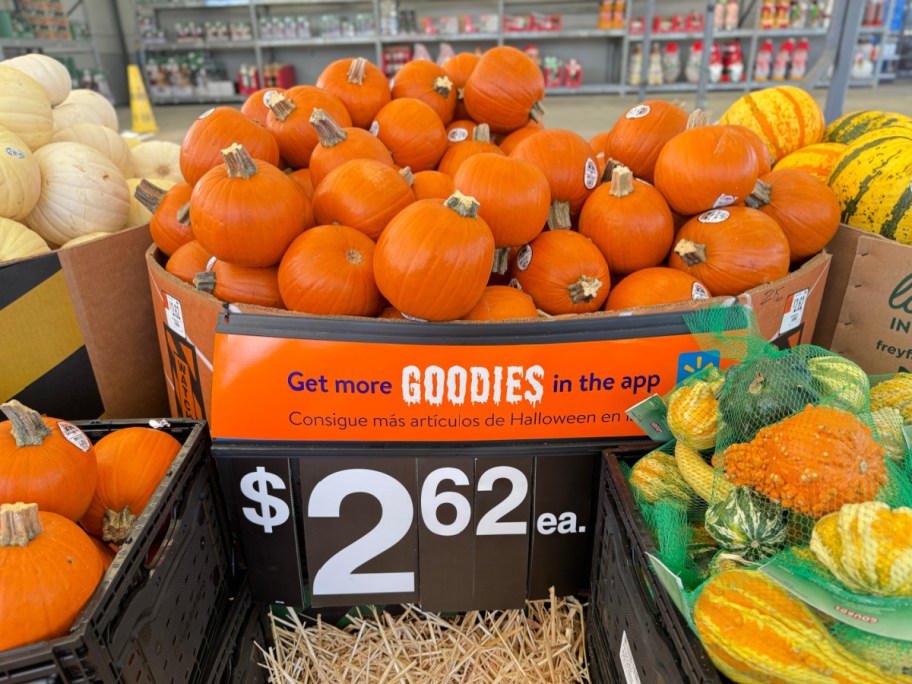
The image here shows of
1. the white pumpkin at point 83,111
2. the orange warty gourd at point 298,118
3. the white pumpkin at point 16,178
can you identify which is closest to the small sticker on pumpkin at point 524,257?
the orange warty gourd at point 298,118

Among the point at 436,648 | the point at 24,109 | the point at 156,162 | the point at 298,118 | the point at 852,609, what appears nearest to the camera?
the point at 852,609

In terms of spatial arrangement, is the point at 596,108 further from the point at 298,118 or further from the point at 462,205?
the point at 462,205

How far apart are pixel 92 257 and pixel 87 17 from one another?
29.2 feet

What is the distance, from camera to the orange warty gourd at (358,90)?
1.54 m

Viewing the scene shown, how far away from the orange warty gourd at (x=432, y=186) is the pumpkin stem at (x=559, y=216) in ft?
0.76

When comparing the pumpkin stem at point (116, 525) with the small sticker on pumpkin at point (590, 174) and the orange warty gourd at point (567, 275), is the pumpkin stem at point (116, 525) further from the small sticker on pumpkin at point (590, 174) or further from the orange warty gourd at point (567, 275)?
the small sticker on pumpkin at point (590, 174)

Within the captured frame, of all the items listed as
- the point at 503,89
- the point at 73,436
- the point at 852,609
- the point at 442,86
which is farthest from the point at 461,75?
the point at 852,609

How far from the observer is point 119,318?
4.84 ft

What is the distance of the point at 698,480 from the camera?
0.83 m

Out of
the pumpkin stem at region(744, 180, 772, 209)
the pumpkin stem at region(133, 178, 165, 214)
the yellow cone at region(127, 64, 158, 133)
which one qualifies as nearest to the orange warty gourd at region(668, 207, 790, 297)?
the pumpkin stem at region(744, 180, 772, 209)

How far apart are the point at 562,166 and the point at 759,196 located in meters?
0.43

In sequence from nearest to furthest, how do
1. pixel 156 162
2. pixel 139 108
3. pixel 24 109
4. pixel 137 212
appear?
pixel 24 109
pixel 137 212
pixel 156 162
pixel 139 108

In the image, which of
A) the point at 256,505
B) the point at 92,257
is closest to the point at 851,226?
the point at 256,505

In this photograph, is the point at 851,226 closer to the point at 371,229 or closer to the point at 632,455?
the point at 632,455
